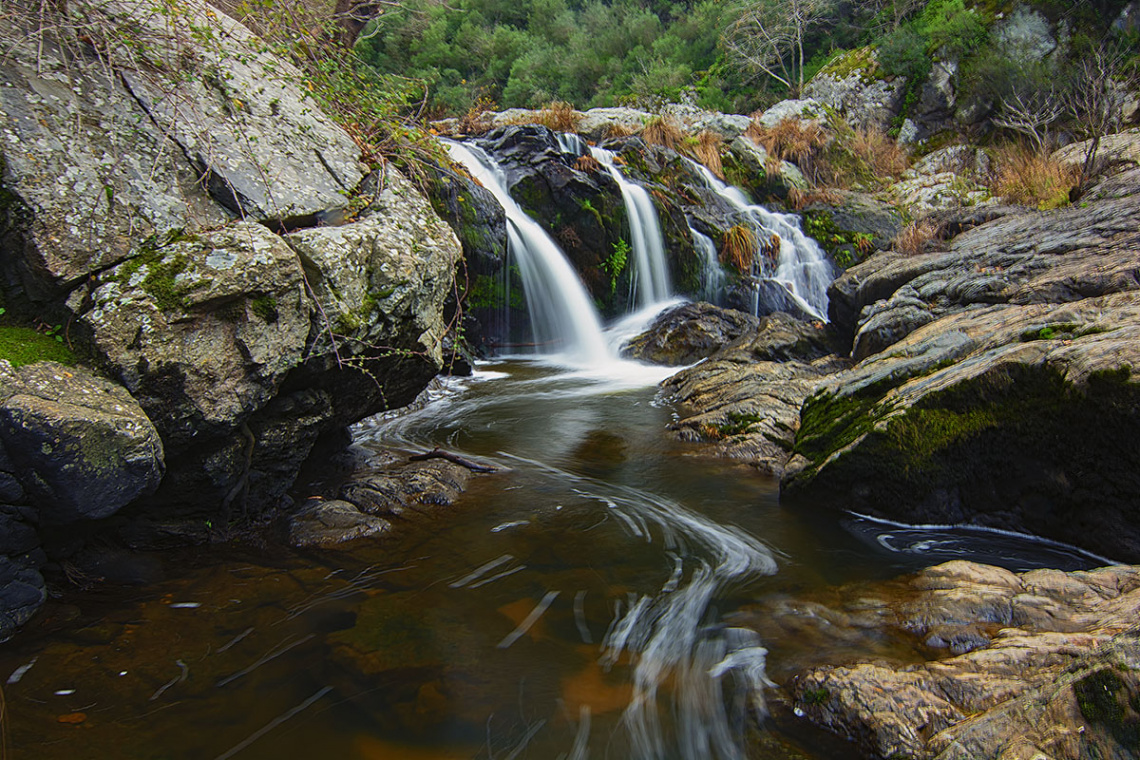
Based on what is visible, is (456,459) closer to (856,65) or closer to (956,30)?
(956,30)

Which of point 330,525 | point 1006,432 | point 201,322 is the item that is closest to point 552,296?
point 330,525

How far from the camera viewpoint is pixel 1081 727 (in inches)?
58.5

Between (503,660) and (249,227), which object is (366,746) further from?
(249,227)

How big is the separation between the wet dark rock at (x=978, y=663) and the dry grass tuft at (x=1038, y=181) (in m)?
10.1

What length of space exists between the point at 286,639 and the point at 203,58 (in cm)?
350

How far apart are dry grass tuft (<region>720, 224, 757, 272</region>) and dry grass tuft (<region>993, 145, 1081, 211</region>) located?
192 inches

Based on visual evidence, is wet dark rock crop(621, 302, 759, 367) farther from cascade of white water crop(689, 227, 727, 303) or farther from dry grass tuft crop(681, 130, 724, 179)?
dry grass tuft crop(681, 130, 724, 179)

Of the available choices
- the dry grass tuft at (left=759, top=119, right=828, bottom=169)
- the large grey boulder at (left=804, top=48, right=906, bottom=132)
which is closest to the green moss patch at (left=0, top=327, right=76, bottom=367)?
the dry grass tuft at (left=759, top=119, right=828, bottom=169)

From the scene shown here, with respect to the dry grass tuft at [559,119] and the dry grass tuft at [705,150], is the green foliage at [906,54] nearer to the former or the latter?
the dry grass tuft at [705,150]

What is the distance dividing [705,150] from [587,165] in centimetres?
534

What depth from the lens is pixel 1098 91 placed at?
12.1 metres

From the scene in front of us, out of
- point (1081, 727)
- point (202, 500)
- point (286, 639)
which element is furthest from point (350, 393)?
point (1081, 727)

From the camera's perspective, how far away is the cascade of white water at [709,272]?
1218 centimetres

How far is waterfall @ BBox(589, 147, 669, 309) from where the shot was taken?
38.3 ft
